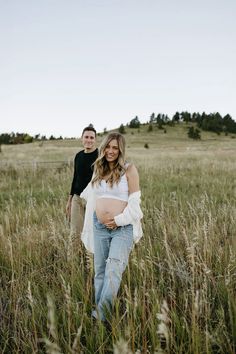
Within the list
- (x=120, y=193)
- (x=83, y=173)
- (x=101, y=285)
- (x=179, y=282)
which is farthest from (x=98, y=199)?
(x=83, y=173)

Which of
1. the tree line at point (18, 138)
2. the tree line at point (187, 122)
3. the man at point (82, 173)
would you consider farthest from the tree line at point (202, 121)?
the man at point (82, 173)

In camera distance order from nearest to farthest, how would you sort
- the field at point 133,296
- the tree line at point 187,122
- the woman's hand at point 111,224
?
the field at point 133,296
the woman's hand at point 111,224
the tree line at point 187,122

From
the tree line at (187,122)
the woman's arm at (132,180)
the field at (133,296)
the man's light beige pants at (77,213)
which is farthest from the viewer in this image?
the tree line at (187,122)

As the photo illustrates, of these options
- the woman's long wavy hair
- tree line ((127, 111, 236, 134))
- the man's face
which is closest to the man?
the man's face

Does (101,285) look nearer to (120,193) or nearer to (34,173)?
(120,193)

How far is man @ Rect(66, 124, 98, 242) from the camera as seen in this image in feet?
14.9

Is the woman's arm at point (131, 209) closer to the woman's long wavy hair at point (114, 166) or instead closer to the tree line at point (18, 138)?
the woman's long wavy hair at point (114, 166)

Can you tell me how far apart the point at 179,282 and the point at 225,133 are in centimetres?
9383

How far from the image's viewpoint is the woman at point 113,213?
276 centimetres

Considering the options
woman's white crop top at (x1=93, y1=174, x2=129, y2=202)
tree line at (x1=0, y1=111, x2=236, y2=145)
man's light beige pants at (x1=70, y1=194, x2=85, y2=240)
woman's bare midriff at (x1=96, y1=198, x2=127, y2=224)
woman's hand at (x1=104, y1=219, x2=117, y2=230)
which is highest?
tree line at (x1=0, y1=111, x2=236, y2=145)

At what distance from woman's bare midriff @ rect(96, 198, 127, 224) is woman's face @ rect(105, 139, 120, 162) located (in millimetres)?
409

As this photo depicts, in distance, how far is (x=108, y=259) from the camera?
2.72 m

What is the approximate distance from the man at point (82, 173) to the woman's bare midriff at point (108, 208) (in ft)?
5.03

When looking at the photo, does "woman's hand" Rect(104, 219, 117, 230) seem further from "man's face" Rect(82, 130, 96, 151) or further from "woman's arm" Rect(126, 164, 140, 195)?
"man's face" Rect(82, 130, 96, 151)
